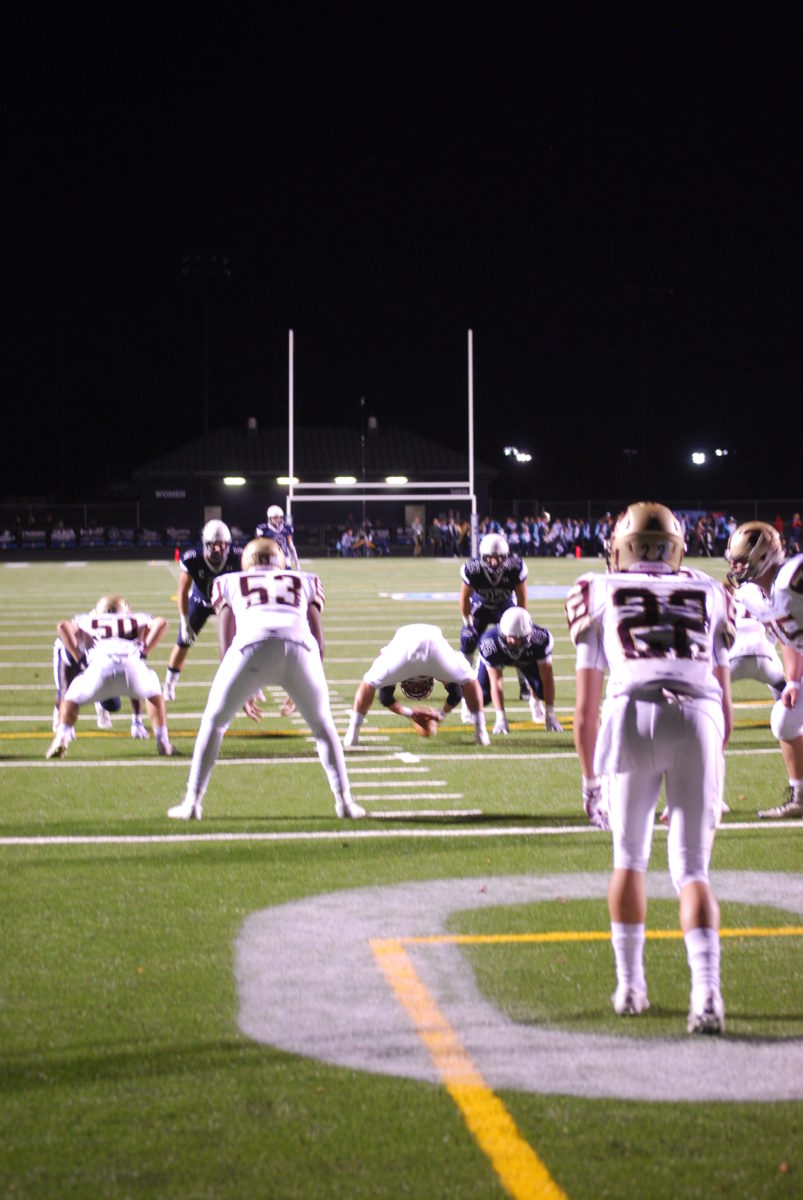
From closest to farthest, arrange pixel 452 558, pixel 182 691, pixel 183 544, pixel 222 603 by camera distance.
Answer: pixel 222 603 → pixel 182 691 → pixel 452 558 → pixel 183 544

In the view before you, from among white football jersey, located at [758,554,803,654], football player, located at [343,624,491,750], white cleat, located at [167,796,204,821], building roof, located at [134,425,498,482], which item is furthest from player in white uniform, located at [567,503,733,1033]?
building roof, located at [134,425,498,482]

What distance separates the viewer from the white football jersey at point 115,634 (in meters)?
9.09

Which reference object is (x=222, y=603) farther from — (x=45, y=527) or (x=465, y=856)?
(x=45, y=527)

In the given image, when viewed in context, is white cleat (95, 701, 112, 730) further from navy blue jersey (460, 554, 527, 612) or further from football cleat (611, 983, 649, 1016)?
football cleat (611, 983, 649, 1016)

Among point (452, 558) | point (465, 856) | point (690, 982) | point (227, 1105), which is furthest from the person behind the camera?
point (452, 558)

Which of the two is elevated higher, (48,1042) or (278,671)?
(278,671)

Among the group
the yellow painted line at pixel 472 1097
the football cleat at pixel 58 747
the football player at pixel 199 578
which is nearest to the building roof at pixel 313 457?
the football player at pixel 199 578

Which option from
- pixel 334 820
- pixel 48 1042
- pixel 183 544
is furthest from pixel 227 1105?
pixel 183 544

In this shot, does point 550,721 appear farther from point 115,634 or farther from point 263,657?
point 263,657

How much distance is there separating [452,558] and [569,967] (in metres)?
41.9

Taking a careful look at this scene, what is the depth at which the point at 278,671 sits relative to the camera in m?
6.77

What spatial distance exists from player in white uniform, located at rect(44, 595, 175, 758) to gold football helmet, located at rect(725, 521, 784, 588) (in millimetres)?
4078

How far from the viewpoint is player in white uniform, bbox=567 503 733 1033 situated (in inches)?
159

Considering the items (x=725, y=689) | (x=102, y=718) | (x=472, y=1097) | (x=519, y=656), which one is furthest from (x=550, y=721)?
(x=472, y=1097)
